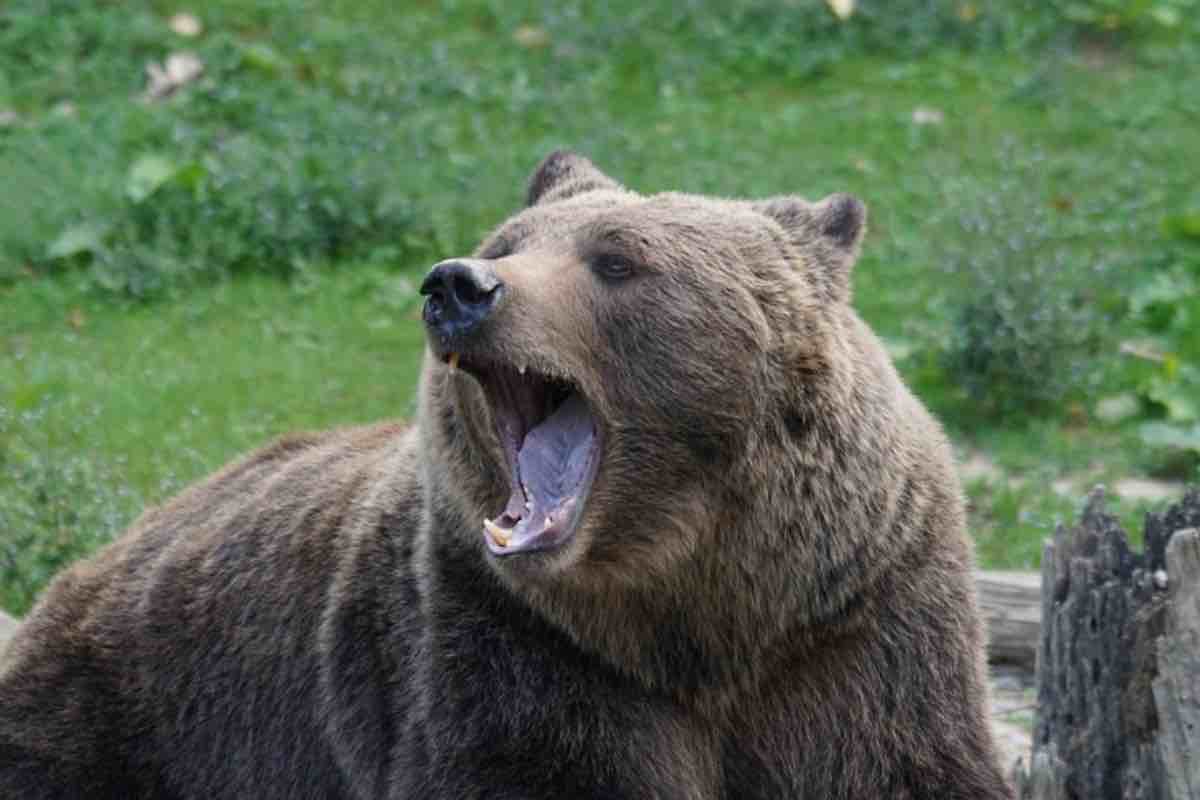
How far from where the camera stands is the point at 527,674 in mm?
4984

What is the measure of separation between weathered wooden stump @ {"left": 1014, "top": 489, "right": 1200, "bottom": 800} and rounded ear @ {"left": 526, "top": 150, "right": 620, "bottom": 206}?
5.59ft

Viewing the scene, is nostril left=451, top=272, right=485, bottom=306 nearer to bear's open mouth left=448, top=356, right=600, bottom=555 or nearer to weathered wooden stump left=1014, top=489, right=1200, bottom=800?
bear's open mouth left=448, top=356, right=600, bottom=555

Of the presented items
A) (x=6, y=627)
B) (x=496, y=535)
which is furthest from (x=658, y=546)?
(x=6, y=627)

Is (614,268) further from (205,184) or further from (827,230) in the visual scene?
(205,184)

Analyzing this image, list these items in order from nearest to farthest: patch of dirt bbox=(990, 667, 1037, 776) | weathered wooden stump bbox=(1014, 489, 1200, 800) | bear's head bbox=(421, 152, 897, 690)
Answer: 1. weathered wooden stump bbox=(1014, 489, 1200, 800)
2. bear's head bbox=(421, 152, 897, 690)
3. patch of dirt bbox=(990, 667, 1037, 776)

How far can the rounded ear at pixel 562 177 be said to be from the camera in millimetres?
5617

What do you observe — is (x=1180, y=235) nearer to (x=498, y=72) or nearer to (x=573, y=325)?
(x=498, y=72)

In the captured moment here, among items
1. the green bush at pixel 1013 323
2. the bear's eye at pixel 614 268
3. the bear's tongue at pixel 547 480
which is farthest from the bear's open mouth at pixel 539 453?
the green bush at pixel 1013 323

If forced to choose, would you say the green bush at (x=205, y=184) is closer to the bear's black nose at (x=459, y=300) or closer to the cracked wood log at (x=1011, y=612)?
the cracked wood log at (x=1011, y=612)

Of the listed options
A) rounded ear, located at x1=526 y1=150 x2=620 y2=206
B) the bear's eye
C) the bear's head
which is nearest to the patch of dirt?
the bear's head

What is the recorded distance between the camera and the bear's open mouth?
4660 mm

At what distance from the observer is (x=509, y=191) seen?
1193cm

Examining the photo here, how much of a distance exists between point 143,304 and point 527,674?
6718 mm

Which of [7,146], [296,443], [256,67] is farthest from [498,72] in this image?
[296,443]
